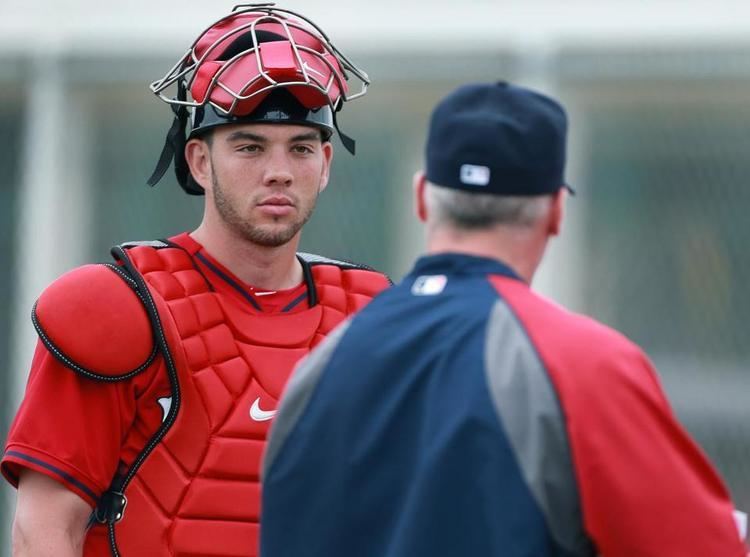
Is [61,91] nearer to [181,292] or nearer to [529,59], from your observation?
[529,59]

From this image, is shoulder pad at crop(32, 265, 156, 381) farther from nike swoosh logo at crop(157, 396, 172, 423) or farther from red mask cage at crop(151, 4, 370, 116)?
red mask cage at crop(151, 4, 370, 116)

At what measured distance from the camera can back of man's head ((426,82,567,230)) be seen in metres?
2.36

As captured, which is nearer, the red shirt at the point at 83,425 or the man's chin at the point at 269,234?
the red shirt at the point at 83,425

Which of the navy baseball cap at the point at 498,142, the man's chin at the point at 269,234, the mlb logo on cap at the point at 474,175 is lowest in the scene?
the man's chin at the point at 269,234

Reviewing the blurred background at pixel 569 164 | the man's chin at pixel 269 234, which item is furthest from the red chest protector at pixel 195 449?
the blurred background at pixel 569 164

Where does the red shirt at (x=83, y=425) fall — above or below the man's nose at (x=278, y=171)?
below

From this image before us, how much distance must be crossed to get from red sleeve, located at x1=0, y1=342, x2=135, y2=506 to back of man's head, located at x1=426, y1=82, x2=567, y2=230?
906mm

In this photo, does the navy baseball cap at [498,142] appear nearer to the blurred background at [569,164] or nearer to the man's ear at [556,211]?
the man's ear at [556,211]

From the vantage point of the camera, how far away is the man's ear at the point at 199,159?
3.33 m

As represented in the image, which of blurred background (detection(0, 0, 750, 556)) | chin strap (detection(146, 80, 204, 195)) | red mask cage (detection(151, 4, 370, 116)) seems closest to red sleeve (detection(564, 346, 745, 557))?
red mask cage (detection(151, 4, 370, 116))

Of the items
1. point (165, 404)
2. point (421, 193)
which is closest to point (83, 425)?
point (165, 404)

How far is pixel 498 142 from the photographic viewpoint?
2381mm

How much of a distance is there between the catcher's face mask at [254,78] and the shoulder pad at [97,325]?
1.22ft

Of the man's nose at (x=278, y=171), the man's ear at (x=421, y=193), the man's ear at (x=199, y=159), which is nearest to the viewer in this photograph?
the man's ear at (x=421, y=193)
